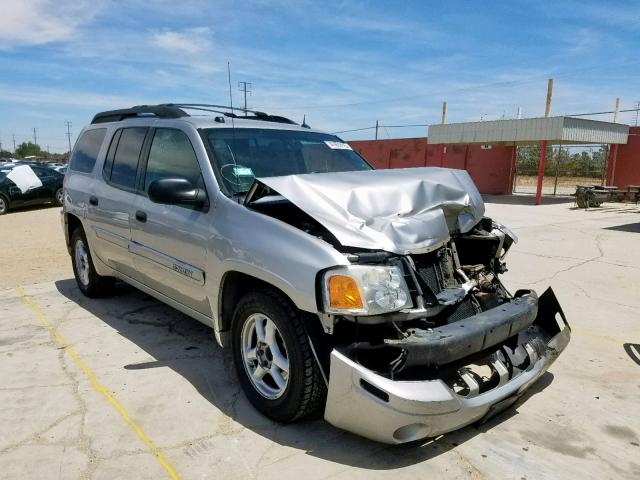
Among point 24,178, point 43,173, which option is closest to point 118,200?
Answer: point 24,178

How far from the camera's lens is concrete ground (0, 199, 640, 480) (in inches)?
107

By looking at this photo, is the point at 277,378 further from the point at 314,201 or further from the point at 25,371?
the point at 25,371

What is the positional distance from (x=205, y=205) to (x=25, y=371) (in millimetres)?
1960

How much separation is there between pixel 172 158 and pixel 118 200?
2.98ft

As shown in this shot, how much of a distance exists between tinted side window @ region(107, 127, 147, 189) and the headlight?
2579 millimetres

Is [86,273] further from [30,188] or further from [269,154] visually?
[30,188]

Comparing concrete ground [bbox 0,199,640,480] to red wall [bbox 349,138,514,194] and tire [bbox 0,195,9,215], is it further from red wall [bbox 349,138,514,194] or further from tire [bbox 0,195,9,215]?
red wall [bbox 349,138,514,194]

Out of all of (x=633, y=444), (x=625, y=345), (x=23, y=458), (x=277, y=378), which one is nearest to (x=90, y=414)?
(x=23, y=458)

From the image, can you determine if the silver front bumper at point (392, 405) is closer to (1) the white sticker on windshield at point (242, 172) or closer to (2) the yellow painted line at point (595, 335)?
(1) the white sticker on windshield at point (242, 172)

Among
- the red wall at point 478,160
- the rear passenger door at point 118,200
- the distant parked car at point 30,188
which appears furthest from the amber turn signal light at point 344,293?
the red wall at point 478,160

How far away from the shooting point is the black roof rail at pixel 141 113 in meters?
4.21

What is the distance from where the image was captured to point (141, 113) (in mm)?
4688

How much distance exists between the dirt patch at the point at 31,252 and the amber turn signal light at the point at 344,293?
18.5ft

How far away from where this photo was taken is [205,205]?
346cm
